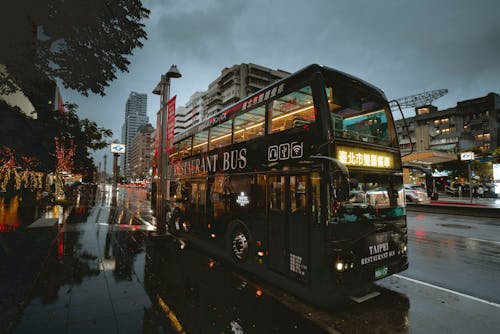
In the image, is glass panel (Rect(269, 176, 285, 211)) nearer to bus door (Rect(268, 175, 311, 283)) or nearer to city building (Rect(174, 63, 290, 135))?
bus door (Rect(268, 175, 311, 283))

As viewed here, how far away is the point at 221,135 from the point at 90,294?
499 cm

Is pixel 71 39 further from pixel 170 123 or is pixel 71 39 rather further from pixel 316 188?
pixel 316 188

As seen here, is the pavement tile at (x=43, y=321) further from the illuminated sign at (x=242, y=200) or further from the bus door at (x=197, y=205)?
the bus door at (x=197, y=205)

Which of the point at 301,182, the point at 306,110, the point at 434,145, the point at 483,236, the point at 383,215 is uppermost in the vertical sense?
the point at 434,145

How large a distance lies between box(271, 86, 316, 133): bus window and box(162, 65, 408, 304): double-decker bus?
0.02 meters

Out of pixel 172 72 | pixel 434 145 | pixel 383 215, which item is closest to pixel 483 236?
pixel 383 215

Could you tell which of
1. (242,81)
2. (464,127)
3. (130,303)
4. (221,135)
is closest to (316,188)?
(130,303)

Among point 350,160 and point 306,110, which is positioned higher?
point 306,110

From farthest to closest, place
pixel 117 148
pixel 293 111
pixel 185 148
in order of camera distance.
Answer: pixel 117 148, pixel 185 148, pixel 293 111

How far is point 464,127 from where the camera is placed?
60594 mm

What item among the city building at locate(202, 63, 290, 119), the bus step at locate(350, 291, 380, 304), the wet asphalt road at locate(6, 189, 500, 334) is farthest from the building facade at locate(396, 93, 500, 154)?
the bus step at locate(350, 291, 380, 304)

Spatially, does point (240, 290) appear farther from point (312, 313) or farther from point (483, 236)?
point (483, 236)

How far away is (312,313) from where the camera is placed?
4.19 m

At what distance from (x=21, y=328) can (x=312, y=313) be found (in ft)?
14.5
